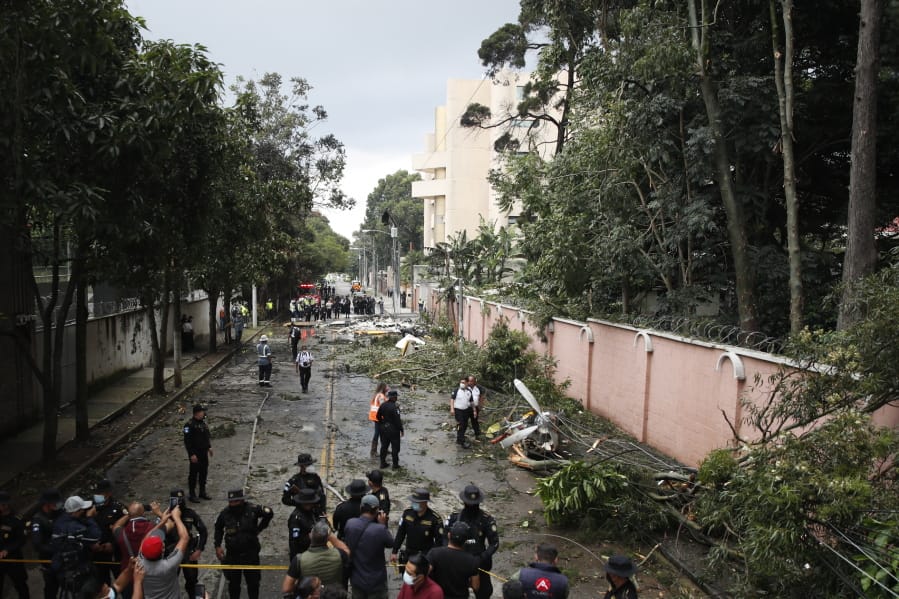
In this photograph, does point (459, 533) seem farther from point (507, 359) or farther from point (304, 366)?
point (304, 366)

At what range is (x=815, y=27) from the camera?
15.5 metres

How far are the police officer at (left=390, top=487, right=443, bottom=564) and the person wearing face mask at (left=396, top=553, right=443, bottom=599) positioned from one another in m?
1.21

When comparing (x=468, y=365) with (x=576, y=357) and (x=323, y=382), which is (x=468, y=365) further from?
(x=323, y=382)

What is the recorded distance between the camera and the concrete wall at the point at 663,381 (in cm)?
1119

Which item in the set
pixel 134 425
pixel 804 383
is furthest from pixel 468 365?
pixel 804 383

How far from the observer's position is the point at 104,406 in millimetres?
18141

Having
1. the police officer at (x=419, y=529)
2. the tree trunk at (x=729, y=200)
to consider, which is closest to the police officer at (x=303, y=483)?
the police officer at (x=419, y=529)

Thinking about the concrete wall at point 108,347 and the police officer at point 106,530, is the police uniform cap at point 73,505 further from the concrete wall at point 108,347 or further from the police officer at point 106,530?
the concrete wall at point 108,347

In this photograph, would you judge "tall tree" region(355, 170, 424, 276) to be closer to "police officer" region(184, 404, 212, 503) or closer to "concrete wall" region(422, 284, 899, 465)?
"concrete wall" region(422, 284, 899, 465)

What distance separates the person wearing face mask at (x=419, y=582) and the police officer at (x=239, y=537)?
2346 mm

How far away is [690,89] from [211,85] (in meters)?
10.7

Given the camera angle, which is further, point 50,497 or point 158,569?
point 50,497

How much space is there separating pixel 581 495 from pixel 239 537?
5096 mm

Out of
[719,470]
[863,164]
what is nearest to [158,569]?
[719,470]
